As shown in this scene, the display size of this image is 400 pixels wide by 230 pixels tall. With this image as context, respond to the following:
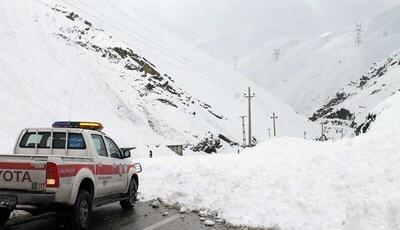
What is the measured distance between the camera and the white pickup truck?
8.34m

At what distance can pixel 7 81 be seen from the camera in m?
54.1

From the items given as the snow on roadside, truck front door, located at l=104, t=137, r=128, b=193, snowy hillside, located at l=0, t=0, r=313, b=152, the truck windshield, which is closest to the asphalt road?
truck front door, located at l=104, t=137, r=128, b=193

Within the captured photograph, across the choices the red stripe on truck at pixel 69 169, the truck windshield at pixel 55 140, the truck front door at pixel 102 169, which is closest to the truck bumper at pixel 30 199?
the red stripe on truck at pixel 69 169

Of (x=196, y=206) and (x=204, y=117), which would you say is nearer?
(x=196, y=206)

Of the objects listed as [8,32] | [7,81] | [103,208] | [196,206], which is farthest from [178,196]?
[8,32]

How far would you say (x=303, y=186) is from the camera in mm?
11461

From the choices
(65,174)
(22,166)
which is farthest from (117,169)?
(22,166)

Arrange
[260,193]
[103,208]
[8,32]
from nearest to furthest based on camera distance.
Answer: [260,193] < [103,208] < [8,32]

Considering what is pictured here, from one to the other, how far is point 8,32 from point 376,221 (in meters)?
67.2

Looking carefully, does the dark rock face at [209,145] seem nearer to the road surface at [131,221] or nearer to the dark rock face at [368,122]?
the dark rock face at [368,122]

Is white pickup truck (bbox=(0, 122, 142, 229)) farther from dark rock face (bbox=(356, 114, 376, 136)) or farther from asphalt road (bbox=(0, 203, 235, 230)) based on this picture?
dark rock face (bbox=(356, 114, 376, 136))

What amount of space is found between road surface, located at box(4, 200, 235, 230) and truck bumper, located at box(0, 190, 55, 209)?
45.0 inches

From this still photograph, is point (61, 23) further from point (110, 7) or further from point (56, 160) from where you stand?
point (56, 160)

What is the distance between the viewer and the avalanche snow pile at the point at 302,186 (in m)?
9.47
